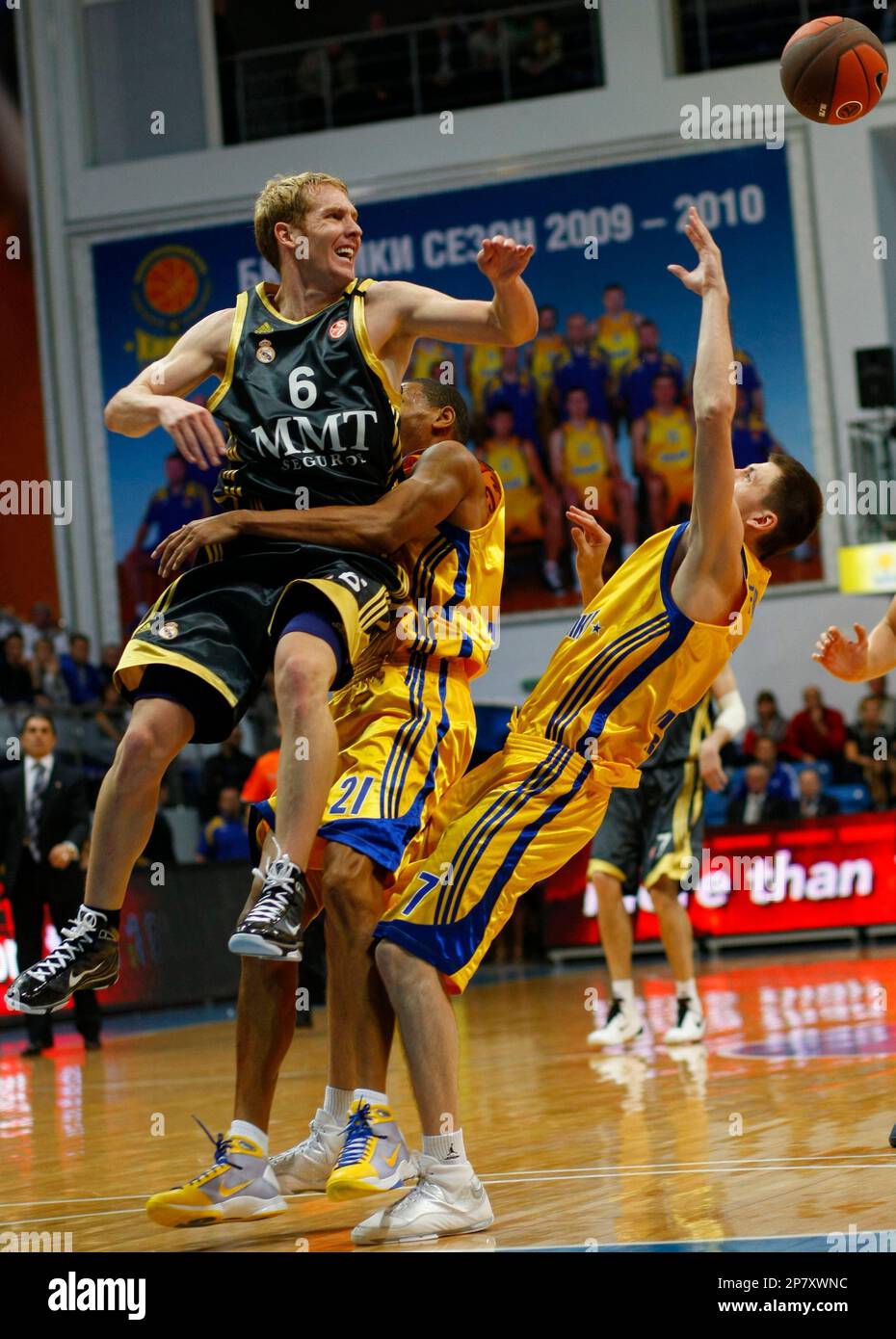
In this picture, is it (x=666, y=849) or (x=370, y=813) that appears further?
(x=666, y=849)

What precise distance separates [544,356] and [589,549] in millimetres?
13908

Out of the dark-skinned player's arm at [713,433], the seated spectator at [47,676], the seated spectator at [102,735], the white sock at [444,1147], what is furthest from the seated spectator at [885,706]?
the white sock at [444,1147]

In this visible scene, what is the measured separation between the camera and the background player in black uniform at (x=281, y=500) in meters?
3.97

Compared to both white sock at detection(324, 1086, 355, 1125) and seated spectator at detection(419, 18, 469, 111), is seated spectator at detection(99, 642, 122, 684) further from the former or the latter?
white sock at detection(324, 1086, 355, 1125)

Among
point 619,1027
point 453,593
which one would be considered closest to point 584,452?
point 619,1027

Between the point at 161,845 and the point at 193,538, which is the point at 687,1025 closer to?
the point at 193,538

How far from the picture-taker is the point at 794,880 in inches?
568

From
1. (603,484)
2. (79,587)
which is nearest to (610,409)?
(603,484)

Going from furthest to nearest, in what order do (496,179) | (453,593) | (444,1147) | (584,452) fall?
(496,179), (584,452), (453,593), (444,1147)

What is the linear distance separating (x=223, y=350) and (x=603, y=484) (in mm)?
13986

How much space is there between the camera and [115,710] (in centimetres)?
1416

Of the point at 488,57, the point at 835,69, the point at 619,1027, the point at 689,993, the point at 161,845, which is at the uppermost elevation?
the point at 488,57

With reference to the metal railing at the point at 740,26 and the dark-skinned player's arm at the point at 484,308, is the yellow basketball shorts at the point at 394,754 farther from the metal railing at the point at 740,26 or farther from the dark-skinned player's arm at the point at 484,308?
the metal railing at the point at 740,26

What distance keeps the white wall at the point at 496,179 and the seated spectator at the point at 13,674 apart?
122 inches
